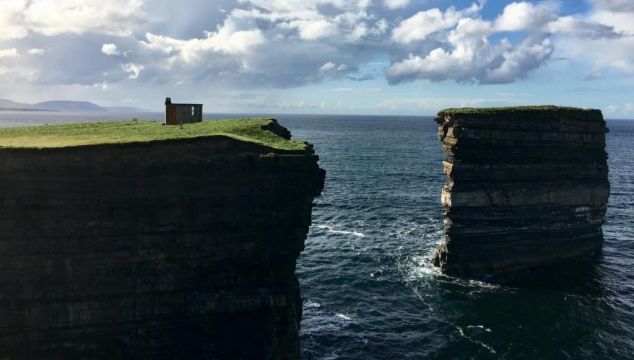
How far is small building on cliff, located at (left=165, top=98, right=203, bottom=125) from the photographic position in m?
46.4

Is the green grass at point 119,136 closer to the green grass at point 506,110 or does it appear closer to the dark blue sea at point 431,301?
the dark blue sea at point 431,301

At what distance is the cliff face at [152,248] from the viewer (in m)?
26.1

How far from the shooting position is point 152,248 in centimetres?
2770

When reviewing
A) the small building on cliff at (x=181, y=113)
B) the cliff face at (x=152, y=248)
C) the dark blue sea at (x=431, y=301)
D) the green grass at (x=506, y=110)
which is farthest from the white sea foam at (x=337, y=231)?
the cliff face at (x=152, y=248)

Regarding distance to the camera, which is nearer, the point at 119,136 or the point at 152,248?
the point at 152,248

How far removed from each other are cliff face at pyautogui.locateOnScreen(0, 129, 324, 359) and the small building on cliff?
19407 millimetres

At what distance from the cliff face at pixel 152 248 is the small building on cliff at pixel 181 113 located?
63.7ft

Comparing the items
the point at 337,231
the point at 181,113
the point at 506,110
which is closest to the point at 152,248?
the point at 181,113

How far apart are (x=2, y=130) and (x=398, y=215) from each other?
47.8m

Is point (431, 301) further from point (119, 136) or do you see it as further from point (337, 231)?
point (119, 136)

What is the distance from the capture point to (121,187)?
26.8m

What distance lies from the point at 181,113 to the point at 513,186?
33.0 metres

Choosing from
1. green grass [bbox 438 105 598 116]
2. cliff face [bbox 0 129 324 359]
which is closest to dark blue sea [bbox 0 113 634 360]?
cliff face [bbox 0 129 324 359]

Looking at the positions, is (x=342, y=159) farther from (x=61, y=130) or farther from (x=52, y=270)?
(x=52, y=270)
